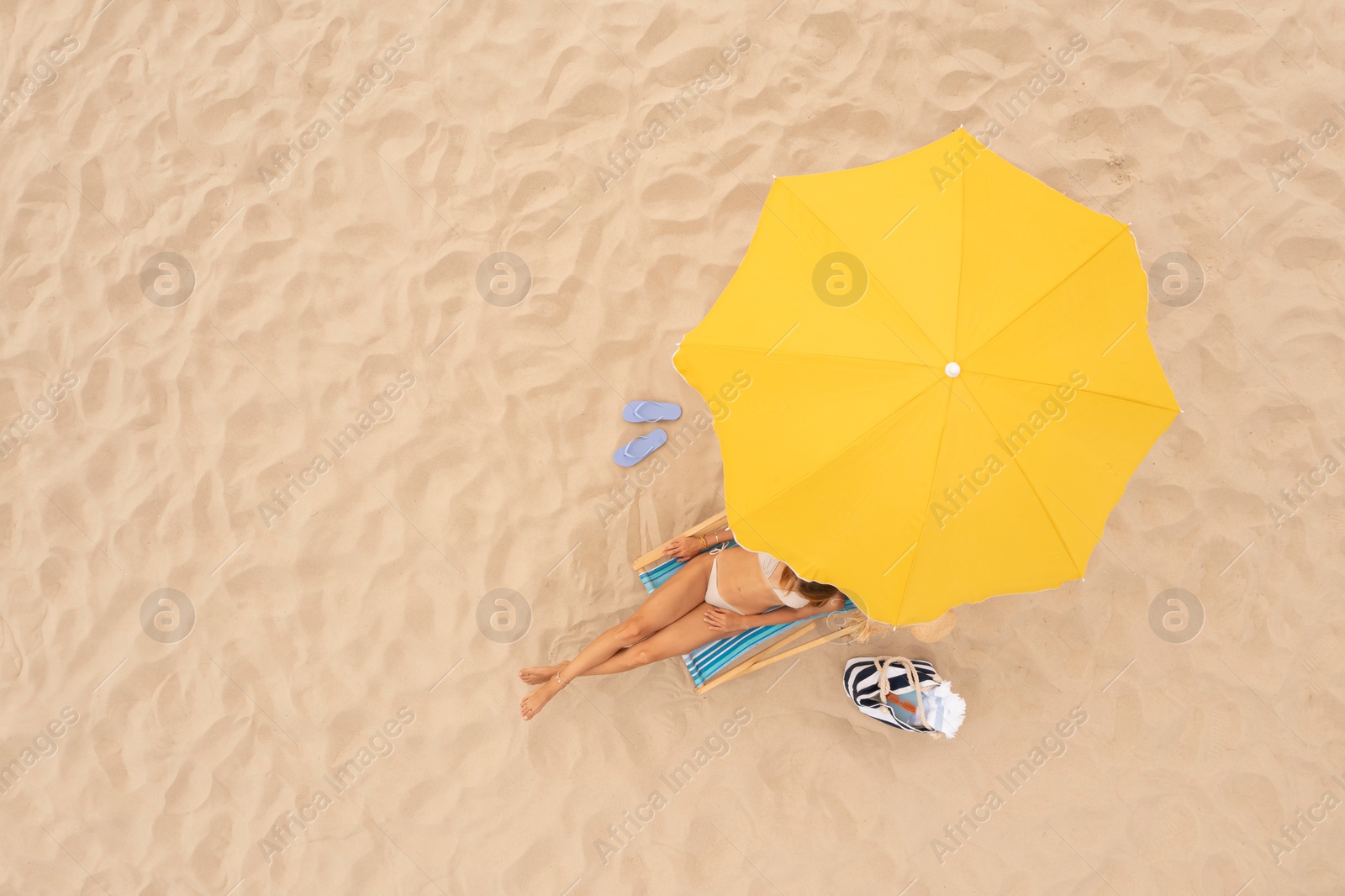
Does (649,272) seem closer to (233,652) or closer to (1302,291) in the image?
(233,652)

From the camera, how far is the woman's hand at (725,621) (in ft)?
12.9

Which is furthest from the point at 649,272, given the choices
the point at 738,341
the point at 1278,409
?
the point at 1278,409

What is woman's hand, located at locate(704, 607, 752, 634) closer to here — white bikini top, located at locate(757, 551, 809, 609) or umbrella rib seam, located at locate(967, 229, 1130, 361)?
white bikini top, located at locate(757, 551, 809, 609)

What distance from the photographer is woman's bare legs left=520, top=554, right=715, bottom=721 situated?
398 centimetres

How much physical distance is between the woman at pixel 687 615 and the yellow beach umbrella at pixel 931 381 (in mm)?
789

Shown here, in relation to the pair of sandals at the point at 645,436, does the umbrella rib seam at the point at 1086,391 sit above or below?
below

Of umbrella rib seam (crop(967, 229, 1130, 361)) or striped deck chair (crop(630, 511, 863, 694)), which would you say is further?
striped deck chair (crop(630, 511, 863, 694))

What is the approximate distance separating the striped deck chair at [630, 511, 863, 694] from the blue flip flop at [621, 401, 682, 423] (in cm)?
65

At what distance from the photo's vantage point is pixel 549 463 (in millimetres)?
4453

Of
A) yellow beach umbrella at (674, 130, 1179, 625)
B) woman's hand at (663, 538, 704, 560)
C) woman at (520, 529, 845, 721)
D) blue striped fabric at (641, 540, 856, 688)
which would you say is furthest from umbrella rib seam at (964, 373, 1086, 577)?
woman's hand at (663, 538, 704, 560)

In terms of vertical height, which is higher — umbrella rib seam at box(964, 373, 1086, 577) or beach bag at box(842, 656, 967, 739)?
umbrella rib seam at box(964, 373, 1086, 577)

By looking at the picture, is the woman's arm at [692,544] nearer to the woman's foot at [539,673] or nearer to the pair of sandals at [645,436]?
the pair of sandals at [645,436]

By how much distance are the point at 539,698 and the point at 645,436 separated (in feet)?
5.07

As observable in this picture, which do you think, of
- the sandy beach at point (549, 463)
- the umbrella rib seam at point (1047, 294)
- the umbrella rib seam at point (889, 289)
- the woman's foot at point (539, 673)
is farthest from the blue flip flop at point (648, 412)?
the umbrella rib seam at point (1047, 294)
